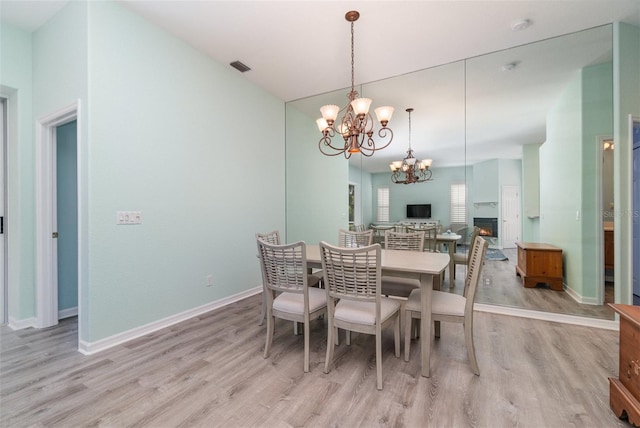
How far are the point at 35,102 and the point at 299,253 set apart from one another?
3.08 meters

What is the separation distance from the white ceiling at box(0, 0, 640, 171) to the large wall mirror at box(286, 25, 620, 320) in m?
0.04

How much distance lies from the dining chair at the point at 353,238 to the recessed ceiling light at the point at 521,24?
2.53m

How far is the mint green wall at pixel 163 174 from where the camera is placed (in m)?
2.35

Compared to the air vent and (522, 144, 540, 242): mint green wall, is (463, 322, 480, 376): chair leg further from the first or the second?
the air vent

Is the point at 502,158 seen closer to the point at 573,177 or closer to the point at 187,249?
the point at 573,177

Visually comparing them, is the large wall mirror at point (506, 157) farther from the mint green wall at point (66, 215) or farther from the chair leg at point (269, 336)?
the mint green wall at point (66, 215)

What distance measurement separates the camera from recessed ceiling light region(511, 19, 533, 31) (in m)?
2.65

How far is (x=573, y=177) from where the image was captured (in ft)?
11.0

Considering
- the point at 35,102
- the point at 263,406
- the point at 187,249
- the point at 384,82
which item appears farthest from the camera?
the point at 384,82

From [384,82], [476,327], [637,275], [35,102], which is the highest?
[384,82]

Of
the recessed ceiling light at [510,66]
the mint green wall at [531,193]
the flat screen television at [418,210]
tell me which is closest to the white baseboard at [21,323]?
the flat screen television at [418,210]

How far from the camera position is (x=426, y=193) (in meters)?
4.06

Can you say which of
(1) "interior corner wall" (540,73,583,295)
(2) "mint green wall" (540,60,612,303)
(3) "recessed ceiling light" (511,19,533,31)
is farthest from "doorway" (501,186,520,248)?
(3) "recessed ceiling light" (511,19,533,31)

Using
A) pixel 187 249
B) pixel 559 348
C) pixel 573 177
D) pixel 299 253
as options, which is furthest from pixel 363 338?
pixel 573 177
